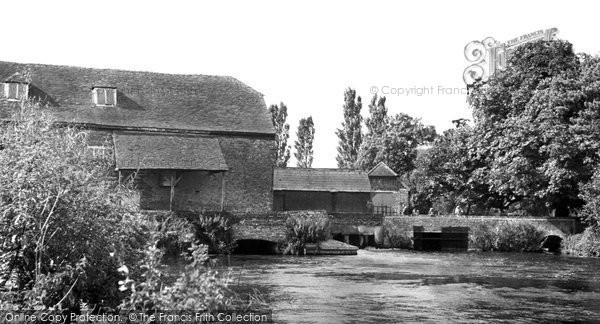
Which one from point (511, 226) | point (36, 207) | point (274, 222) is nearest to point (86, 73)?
point (274, 222)

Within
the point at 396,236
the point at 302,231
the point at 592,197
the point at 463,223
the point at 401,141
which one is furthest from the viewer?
the point at 401,141

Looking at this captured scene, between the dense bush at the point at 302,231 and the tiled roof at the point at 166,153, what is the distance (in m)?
5.44

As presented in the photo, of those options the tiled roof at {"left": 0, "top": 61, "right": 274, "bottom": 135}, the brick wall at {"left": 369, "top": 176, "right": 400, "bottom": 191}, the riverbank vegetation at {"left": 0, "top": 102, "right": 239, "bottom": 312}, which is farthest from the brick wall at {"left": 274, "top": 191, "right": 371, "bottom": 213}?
the riverbank vegetation at {"left": 0, "top": 102, "right": 239, "bottom": 312}

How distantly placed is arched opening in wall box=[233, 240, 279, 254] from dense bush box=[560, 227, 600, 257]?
16.6 metres

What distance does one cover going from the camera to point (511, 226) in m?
46.6

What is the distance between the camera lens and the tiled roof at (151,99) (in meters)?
45.7

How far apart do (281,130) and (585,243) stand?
165ft

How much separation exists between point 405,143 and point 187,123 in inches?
1322

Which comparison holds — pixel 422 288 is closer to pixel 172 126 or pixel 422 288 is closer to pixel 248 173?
pixel 248 173

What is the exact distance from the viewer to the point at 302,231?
134 feet

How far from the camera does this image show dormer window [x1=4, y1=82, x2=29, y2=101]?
44.3m

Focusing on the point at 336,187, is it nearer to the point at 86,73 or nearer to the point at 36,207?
the point at 86,73

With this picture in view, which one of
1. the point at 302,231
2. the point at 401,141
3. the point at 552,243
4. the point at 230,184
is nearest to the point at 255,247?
the point at 302,231

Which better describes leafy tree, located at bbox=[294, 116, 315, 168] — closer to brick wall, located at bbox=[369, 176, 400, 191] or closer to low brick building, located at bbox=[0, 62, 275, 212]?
brick wall, located at bbox=[369, 176, 400, 191]
